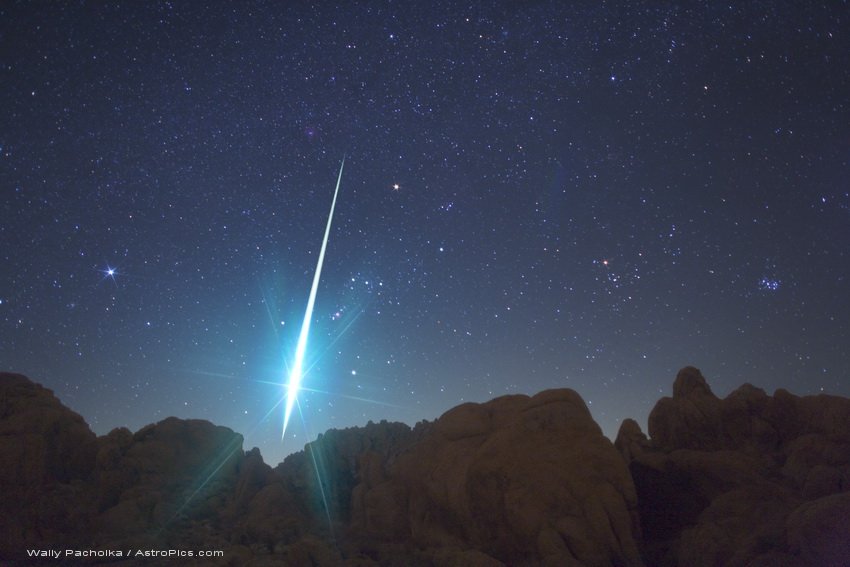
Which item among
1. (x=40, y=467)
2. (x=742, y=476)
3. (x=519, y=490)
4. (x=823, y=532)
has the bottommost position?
(x=823, y=532)

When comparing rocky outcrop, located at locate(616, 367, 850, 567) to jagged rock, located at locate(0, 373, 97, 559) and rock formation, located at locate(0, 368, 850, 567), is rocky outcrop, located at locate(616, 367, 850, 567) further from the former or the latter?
jagged rock, located at locate(0, 373, 97, 559)

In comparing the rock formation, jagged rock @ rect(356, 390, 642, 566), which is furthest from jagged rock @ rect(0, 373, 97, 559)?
jagged rock @ rect(356, 390, 642, 566)

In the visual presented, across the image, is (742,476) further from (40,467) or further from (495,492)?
(40,467)

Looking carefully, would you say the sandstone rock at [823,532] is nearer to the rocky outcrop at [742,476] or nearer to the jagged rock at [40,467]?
the rocky outcrop at [742,476]

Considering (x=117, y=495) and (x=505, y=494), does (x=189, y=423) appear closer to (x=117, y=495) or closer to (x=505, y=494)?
(x=117, y=495)

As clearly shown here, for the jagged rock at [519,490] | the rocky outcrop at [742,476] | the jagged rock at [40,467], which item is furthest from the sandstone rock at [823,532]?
the jagged rock at [40,467]

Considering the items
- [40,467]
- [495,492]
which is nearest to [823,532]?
[495,492]

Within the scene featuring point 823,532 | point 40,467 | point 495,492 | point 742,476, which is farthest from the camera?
point 40,467

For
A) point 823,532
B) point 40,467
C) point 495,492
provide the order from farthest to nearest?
point 40,467 → point 495,492 → point 823,532
